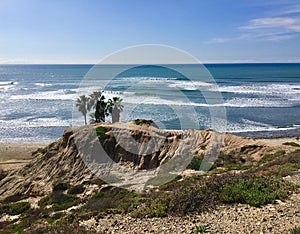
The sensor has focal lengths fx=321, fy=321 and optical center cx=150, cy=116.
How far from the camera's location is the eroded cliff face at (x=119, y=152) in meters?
22.5

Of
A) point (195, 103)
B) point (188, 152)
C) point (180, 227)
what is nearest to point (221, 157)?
point (188, 152)

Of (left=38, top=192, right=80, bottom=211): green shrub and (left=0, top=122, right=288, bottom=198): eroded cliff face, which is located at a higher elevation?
(left=0, top=122, right=288, bottom=198): eroded cliff face

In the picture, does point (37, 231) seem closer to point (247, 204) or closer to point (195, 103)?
point (247, 204)

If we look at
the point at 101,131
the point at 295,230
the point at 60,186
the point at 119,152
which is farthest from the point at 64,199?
the point at 295,230

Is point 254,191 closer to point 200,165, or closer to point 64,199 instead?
point 200,165

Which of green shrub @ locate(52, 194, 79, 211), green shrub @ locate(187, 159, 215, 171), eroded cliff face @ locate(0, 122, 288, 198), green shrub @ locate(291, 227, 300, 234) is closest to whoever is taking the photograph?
green shrub @ locate(291, 227, 300, 234)

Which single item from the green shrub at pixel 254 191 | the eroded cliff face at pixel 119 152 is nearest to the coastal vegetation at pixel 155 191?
the green shrub at pixel 254 191

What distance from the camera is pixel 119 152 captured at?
937 inches

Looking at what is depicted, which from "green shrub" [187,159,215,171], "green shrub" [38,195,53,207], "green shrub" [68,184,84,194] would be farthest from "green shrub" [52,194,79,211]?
"green shrub" [187,159,215,171]

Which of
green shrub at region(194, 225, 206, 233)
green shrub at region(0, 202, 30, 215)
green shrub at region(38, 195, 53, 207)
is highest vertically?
green shrub at region(194, 225, 206, 233)

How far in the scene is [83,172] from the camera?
22.9 metres

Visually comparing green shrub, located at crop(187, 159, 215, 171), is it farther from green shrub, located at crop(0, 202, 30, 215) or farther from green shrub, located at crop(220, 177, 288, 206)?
green shrub, located at crop(0, 202, 30, 215)

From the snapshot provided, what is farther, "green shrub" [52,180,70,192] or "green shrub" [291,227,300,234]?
"green shrub" [52,180,70,192]

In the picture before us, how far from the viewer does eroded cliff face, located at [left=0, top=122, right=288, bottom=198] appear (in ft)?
73.9
